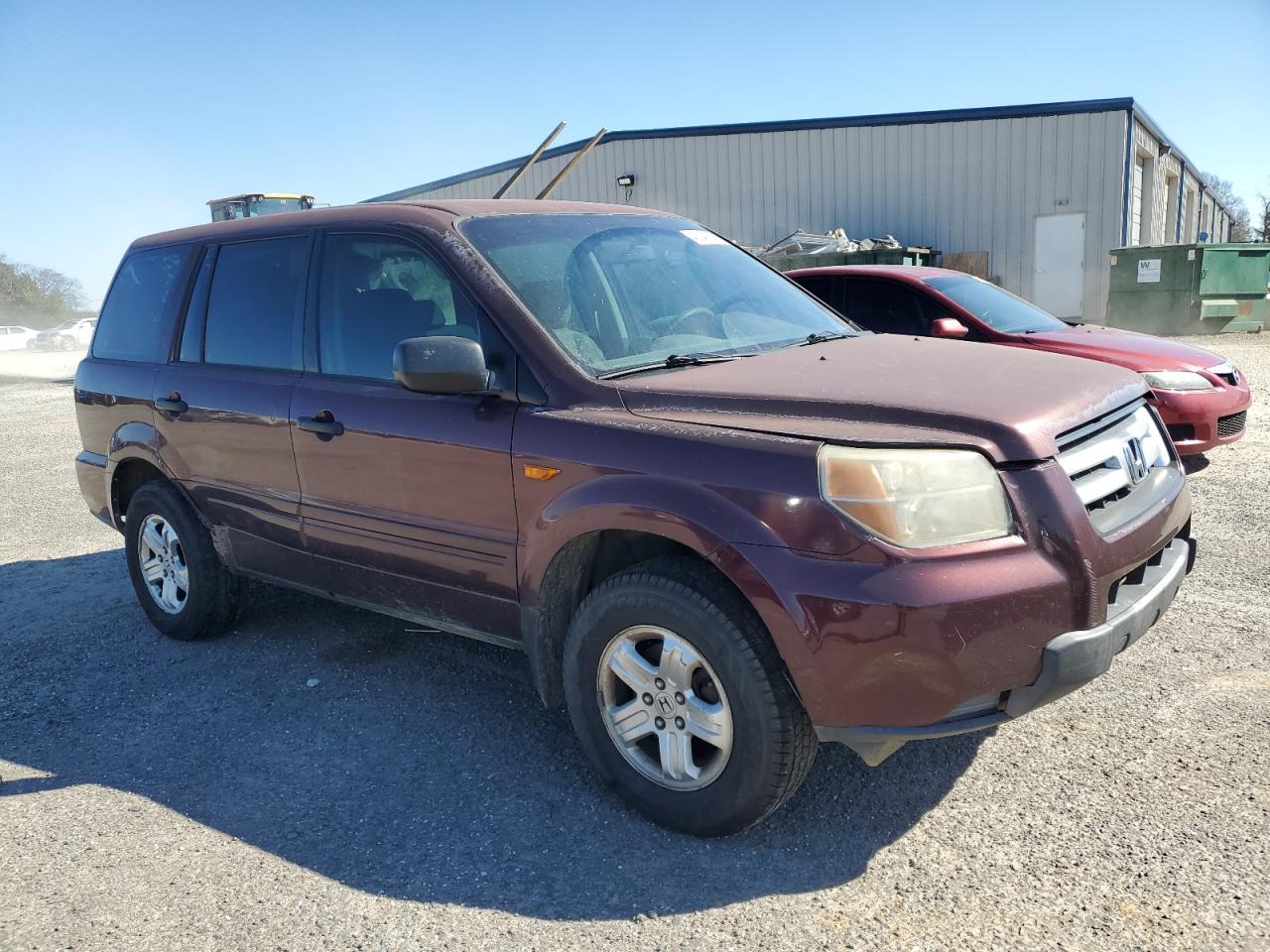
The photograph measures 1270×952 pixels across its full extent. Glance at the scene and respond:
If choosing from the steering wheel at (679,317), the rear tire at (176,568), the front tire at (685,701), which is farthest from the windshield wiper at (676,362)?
the rear tire at (176,568)

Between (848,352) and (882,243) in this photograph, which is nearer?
(848,352)

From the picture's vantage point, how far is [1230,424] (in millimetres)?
6664

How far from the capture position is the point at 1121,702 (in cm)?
349

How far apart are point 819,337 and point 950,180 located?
19923 mm

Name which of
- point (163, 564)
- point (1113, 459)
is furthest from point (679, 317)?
point (163, 564)

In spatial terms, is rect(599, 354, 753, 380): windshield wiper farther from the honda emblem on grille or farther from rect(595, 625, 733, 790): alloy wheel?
the honda emblem on grille

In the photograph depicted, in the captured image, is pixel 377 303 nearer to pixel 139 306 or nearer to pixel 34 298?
pixel 139 306

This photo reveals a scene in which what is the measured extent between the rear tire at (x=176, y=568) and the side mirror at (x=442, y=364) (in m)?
2.00

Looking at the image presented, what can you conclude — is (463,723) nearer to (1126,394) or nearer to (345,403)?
(345,403)

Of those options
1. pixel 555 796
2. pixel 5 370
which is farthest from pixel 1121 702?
pixel 5 370

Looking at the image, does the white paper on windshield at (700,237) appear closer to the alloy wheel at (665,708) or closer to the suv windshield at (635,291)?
the suv windshield at (635,291)

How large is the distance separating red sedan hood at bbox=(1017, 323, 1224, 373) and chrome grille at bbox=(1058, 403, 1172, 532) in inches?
138

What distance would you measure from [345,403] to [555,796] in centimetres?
161

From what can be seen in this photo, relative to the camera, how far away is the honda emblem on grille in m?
2.95
